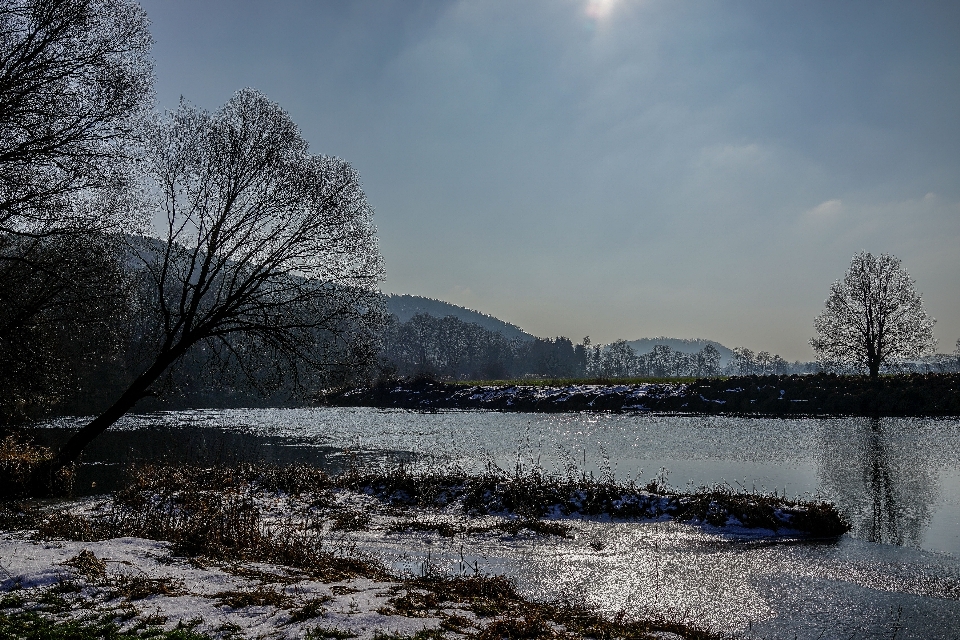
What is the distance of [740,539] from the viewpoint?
12938 mm

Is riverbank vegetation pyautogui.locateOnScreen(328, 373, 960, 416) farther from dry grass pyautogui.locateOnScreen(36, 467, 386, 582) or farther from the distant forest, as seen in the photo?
the distant forest

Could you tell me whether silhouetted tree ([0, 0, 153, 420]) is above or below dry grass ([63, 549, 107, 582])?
above

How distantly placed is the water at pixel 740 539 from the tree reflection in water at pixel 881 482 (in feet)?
0.23

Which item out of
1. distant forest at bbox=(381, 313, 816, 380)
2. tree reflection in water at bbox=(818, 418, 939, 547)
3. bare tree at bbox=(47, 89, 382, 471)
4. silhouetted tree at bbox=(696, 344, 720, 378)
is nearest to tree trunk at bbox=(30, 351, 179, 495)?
bare tree at bbox=(47, 89, 382, 471)

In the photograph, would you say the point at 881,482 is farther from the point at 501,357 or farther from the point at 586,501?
the point at 501,357

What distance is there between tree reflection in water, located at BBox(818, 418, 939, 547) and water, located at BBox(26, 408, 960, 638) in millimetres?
71

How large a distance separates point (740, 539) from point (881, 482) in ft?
30.2

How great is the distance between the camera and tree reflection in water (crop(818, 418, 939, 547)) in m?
13.6

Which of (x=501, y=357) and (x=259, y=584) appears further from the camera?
(x=501, y=357)

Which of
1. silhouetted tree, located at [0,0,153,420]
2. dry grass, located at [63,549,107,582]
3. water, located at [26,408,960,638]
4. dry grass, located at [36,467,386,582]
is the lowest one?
water, located at [26,408,960,638]

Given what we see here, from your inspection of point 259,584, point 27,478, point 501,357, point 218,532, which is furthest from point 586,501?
point 501,357

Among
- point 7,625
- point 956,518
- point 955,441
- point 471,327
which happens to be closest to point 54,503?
point 7,625

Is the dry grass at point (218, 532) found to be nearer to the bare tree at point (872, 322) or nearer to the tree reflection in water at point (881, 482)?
the tree reflection in water at point (881, 482)

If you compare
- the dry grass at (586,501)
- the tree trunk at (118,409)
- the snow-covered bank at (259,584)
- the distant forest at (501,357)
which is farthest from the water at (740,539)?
the distant forest at (501,357)
